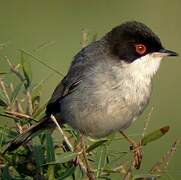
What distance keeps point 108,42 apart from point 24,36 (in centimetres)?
517

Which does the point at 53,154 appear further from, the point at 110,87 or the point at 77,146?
the point at 110,87

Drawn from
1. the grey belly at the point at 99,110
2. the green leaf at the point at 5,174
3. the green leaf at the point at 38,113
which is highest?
the green leaf at the point at 38,113

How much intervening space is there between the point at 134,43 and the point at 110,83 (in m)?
0.44

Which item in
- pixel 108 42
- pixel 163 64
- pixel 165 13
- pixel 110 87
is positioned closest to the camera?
pixel 110 87

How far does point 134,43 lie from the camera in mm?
6078

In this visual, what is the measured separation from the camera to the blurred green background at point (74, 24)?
34.1 feet

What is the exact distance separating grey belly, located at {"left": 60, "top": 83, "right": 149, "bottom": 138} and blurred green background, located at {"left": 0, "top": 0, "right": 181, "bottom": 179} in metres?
3.78

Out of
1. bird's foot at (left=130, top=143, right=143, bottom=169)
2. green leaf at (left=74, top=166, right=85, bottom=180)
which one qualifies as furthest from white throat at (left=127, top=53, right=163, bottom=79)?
green leaf at (left=74, top=166, right=85, bottom=180)

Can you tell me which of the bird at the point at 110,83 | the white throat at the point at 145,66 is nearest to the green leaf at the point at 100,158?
the bird at the point at 110,83

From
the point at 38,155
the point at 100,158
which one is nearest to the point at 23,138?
the point at 38,155

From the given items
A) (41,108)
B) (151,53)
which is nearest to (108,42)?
(151,53)

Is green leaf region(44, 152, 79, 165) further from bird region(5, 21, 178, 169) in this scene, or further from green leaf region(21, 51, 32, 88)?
bird region(5, 21, 178, 169)

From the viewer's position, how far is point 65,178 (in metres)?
4.46

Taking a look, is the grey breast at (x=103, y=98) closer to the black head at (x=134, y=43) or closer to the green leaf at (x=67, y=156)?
the black head at (x=134, y=43)
